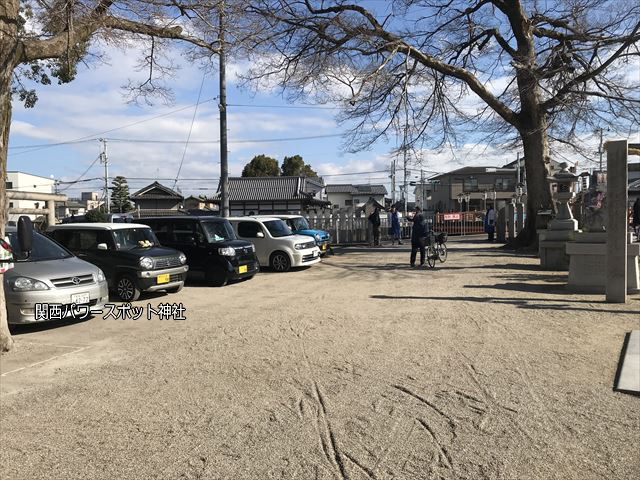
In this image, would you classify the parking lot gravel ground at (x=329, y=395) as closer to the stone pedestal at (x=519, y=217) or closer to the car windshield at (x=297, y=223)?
the car windshield at (x=297, y=223)

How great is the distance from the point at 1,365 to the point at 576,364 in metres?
6.66

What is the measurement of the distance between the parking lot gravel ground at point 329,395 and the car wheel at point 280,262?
6.24 metres

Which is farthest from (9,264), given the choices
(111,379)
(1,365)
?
(111,379)

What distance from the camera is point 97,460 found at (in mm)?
3805

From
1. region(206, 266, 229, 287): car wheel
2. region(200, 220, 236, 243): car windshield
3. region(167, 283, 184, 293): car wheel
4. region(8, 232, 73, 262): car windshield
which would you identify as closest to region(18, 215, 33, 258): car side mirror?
region(8, 232, 73, 262): car windshield

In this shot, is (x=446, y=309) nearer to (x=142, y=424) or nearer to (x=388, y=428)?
(x=388, y=428)

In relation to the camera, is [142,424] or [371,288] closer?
[142,424]

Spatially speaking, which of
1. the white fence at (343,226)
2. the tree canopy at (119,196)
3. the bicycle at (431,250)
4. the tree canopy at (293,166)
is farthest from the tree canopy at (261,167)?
the bicycle at (431,250)

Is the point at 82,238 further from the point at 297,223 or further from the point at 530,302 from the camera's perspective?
the point at 530,302

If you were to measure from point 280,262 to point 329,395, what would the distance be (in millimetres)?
11004

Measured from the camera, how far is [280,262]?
1592 cm

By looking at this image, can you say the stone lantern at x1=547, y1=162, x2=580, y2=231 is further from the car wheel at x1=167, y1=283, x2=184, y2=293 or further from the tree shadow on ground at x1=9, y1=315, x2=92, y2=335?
the tree shadow on ground at x1=9, y1=315, x2=92, y2=335

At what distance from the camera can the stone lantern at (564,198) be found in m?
14.6

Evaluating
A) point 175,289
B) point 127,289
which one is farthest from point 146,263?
point 175,289
